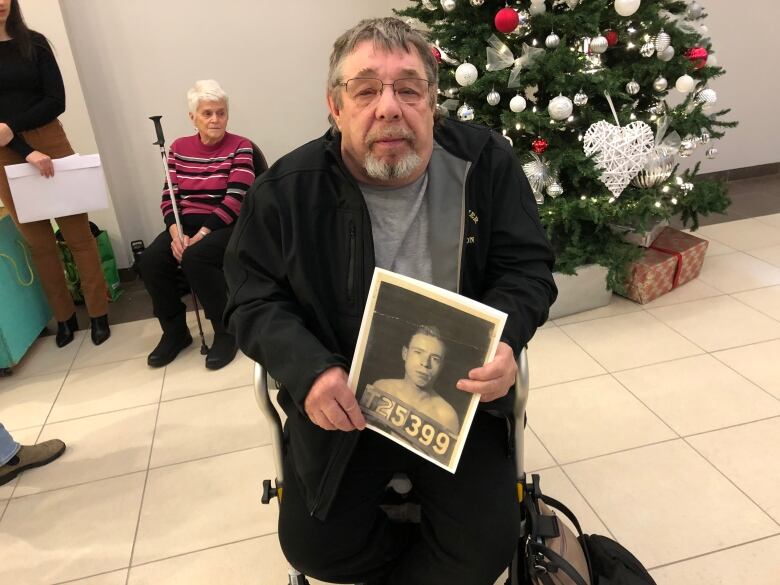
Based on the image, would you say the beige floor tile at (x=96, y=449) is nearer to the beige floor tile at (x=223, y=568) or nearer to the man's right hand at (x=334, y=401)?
the beige floor tile at (x=223, y=568)

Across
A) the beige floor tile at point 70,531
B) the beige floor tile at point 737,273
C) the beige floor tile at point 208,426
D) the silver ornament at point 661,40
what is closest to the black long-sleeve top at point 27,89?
the beige floor tile at point 208,426

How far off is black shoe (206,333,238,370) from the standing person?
2.18 ft

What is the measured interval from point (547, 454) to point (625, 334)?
0.93 m

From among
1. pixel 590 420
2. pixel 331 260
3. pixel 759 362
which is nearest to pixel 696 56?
pixel 759 362

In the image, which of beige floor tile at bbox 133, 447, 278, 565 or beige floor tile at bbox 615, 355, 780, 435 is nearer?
beige floor tile at bbox 133, 447, 278, 565

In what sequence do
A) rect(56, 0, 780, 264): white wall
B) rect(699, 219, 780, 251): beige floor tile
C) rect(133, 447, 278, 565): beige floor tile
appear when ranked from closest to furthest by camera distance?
rect(133, 447, 278, 565): beige floor tile, rect(56, 0, 780, 264): white wall, rect(699, 219, 780, 251): beige floor tile

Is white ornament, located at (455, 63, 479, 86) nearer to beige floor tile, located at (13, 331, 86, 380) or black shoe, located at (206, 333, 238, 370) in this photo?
black shoe, located at (206, 333, 238, 370)

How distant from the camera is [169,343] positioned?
259 cm

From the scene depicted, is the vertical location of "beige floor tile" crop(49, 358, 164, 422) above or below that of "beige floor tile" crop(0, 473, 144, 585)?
above

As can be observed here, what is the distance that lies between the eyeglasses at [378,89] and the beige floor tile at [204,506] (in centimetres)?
128

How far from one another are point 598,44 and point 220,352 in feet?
6.89

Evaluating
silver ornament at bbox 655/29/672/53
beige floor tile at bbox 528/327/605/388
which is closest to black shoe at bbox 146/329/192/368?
beige floor tile at bbox 528/327/605/388

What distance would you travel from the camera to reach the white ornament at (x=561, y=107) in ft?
7.23

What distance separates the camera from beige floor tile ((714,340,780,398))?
213cm
